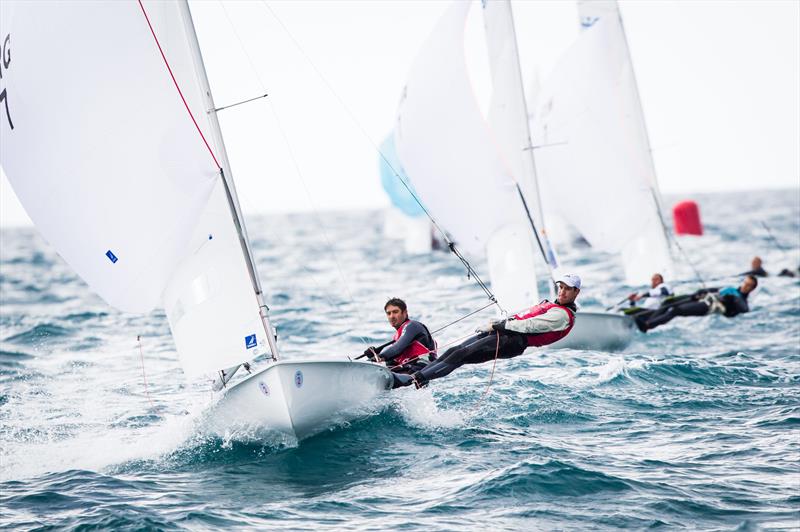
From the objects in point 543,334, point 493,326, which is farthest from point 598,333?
point 493,326

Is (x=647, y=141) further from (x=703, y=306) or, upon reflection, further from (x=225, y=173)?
(x=225, y=173)

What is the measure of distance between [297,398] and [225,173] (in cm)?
167

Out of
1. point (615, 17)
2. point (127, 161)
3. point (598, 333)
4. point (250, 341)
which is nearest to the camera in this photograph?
point (127, 161)

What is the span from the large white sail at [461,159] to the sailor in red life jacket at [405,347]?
3.39 metres

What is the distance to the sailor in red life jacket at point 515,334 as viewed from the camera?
24.7ft

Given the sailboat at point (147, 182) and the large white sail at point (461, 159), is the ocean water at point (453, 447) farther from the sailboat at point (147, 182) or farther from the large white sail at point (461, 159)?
the large white sail at point (461, 159)

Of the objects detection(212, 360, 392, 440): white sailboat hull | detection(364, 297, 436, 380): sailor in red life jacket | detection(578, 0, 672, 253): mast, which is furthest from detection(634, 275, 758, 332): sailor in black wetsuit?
detection(212, 360, 392, 440): white sailboat hull

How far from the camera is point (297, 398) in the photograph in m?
6.43

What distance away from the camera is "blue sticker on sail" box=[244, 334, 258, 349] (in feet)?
22.0

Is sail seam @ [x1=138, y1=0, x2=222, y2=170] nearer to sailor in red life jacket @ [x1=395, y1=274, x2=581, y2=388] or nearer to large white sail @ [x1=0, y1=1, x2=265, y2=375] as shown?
large white sail @ [x1=0, y1=1, x2=265, y2=375]

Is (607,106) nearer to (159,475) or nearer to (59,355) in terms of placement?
(59,355)

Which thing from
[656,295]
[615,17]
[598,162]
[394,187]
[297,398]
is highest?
[615,17]

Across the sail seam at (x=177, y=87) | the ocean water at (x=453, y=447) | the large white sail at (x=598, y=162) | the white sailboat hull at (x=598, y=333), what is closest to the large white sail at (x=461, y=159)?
the white sailboat hull at (x=598, y=333)

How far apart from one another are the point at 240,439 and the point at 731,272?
1577cm
